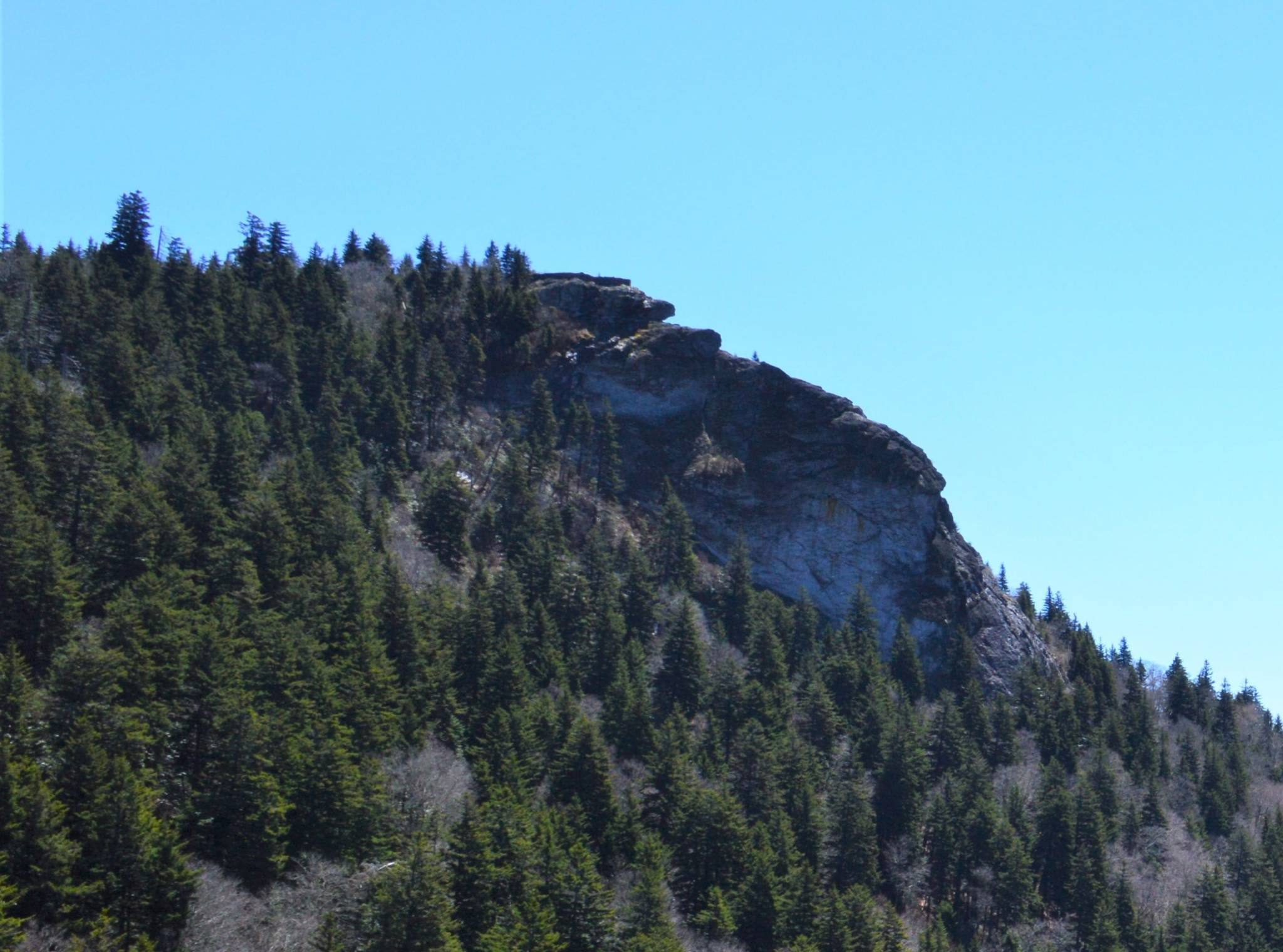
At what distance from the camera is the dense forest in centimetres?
4588

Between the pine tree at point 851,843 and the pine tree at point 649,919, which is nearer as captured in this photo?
the pine tree at point 649,919

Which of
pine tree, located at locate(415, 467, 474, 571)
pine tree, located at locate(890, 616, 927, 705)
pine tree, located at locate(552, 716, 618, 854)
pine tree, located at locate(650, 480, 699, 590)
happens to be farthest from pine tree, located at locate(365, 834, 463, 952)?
pine tree, located at locate(890, 616, 927, 705)

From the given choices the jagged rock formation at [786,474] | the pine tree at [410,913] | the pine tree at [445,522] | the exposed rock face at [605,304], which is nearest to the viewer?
the pine tree at [410,913]

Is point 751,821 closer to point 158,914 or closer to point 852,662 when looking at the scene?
point 852,662

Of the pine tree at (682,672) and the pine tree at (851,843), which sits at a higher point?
the pine tree at (682,672)

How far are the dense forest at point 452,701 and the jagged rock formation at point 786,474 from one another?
3.35 m

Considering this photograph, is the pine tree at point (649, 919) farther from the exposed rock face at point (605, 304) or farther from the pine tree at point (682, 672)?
the exposed rock face at point (605, 304)

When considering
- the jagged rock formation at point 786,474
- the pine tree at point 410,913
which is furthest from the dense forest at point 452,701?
the jagged rock formation at point 786,474

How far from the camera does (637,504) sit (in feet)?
346

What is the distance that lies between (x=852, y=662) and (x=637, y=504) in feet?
75.2

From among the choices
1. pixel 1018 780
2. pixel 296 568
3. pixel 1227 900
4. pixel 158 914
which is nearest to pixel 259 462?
pixel 296 568

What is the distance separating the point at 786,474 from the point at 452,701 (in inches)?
2042

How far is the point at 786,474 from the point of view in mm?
111500

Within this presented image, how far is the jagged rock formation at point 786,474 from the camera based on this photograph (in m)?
108
